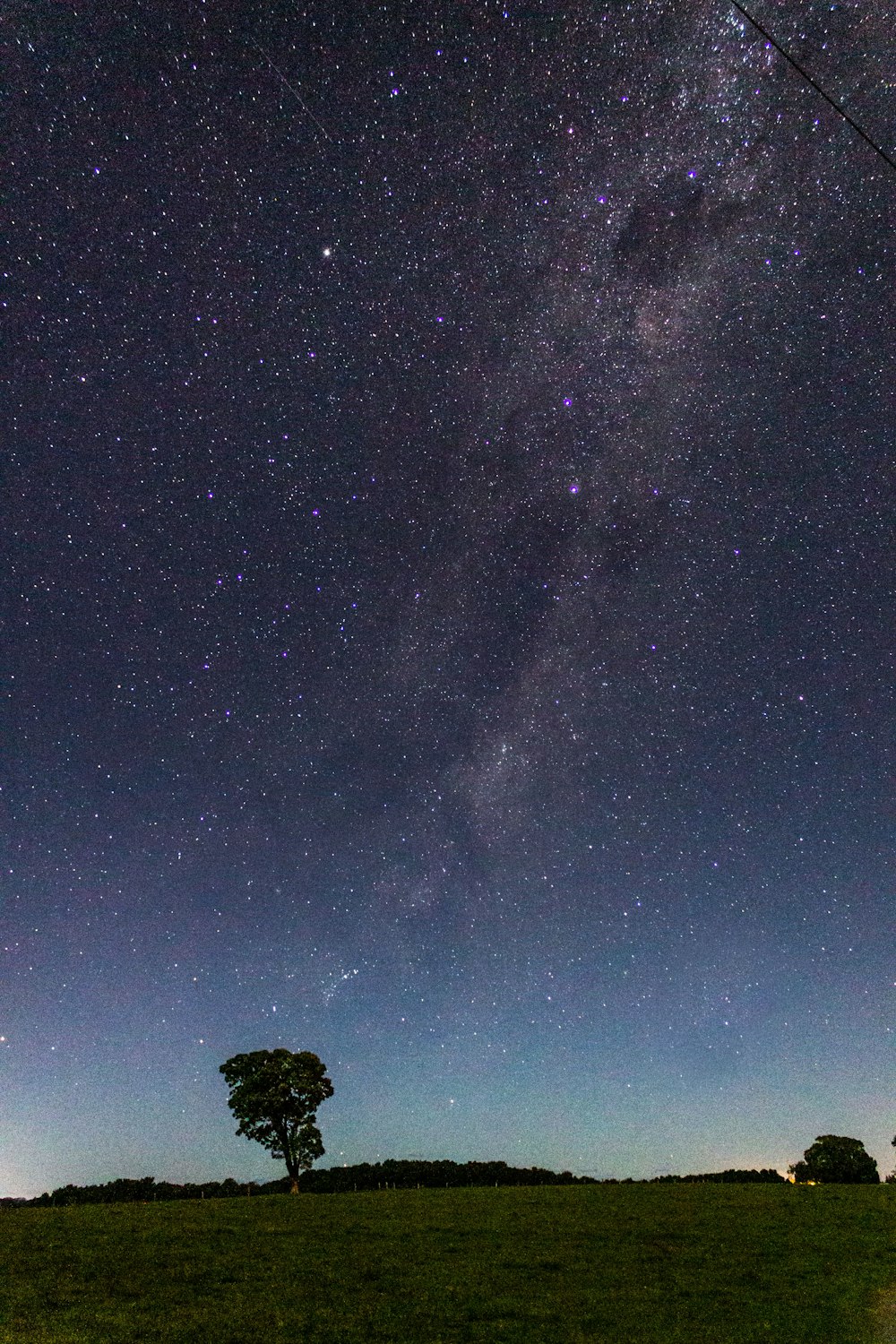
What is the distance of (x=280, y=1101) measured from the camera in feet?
197

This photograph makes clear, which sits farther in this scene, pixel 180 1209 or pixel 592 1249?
pixel 180 1209

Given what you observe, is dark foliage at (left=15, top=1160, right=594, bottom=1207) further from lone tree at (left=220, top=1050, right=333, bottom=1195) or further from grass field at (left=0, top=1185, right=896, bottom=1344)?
grass field at (left=0, top=1185, right=896, bottom=1344)

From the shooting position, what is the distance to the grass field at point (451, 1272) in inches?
591

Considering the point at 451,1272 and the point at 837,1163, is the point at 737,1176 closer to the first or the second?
the point at 837,1163

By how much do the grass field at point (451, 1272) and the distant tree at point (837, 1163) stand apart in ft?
176

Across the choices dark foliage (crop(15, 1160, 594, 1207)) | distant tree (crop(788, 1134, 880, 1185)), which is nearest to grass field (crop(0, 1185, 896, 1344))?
dark foliage (crop(15, 1160, 594, 1207))

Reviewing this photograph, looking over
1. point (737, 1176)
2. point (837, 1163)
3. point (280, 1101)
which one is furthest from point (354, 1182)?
point (837, 1163)

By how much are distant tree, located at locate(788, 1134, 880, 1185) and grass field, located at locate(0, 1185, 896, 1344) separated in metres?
53.5

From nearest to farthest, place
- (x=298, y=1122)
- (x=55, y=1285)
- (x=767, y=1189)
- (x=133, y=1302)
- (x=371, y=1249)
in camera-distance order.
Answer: (x=133, y=1302) < (x=55, y=1285) < (x=371, y=1249) < (x=767, y=1189) < (x=298, y=1122)

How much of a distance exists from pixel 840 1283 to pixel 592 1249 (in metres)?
7.22

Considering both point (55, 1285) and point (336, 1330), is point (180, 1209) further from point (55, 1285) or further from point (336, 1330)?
point (336, 1330)

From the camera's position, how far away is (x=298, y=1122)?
60.7 metres

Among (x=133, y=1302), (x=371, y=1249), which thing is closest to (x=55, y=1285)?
(x=133, y=1302)

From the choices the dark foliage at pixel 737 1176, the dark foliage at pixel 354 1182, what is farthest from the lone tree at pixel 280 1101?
the dark foliage at pixel 737 1176
